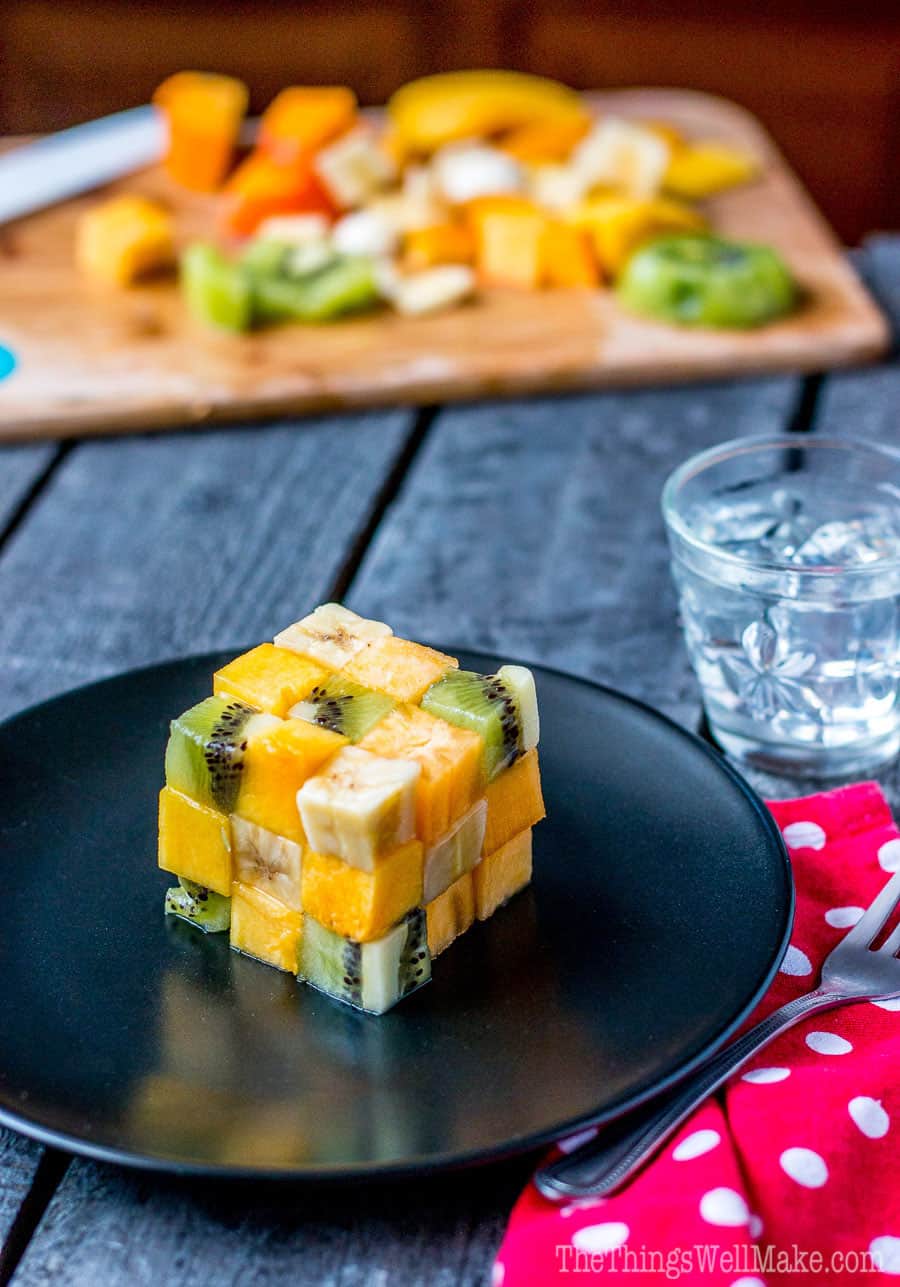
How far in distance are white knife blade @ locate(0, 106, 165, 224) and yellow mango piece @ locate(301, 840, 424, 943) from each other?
5.92ft

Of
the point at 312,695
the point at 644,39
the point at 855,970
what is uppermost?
the point at 312,695

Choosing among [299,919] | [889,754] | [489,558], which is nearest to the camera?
[299,919]

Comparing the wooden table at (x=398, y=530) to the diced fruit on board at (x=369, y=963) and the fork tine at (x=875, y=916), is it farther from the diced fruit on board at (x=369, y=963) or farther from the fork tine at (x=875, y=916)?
the diced fruit on board at (x=369, y=963)

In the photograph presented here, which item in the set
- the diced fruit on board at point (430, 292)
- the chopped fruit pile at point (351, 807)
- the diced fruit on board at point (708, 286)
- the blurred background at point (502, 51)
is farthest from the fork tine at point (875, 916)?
the blurred background at point (502, 51)

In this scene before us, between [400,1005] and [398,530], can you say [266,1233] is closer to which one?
[400,1005]

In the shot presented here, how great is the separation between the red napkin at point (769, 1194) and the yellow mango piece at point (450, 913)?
0.16 m

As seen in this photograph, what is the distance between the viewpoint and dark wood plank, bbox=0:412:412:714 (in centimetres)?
151

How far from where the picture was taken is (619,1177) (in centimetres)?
83

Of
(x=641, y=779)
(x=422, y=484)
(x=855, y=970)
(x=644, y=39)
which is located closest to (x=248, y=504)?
(x=422, y=484)

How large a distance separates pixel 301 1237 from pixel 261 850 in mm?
232

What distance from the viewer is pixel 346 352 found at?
6.68 feet

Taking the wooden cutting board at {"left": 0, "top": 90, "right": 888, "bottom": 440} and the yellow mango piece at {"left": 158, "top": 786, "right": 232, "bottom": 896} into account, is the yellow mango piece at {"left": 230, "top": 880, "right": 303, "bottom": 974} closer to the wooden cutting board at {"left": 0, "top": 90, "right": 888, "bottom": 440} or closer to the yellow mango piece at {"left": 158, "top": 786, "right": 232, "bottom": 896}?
the yellow mango piece at {"left": 158, "top": 786, "right": 232, "bottom": 896}

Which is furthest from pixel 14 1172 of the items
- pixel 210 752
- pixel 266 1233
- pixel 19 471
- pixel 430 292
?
pixel 430 292

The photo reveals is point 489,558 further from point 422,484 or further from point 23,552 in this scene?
point 23,552
